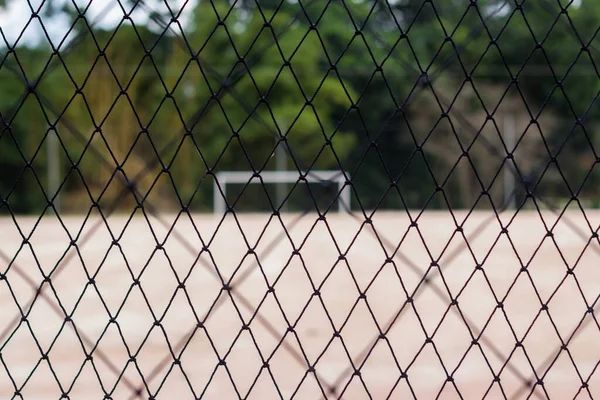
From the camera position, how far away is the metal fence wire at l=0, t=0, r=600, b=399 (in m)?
2.25

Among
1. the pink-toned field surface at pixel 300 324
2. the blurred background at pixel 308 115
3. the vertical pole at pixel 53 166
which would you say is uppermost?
the blurred background at pixel 308 115

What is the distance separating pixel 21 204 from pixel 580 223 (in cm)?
726

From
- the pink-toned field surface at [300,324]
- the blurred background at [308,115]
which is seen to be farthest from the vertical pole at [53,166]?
the pink-toned field surface at [300,324]

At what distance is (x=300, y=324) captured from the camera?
314 cm

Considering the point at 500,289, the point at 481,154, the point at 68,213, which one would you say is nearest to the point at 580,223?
the point at 481,154

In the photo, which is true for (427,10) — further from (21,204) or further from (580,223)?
(21,204)

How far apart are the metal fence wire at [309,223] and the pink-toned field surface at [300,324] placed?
0.7 inches

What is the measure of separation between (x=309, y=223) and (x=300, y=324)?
481cm

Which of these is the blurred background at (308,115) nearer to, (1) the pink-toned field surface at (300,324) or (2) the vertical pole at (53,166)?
(2) the vertical pole at (53,166)

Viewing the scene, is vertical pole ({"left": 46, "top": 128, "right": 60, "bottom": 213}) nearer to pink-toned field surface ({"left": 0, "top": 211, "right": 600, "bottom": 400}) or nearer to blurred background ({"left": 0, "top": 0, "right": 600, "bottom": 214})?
blurred background ({"left": 0, "top": 0, "right": 600, "bottom": 214})

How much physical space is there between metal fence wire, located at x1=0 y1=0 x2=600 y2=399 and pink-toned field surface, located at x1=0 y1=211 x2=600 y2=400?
18 mm

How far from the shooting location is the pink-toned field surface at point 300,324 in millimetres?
1342

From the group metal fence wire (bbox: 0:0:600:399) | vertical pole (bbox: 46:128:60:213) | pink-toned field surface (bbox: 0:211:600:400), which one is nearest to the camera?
pink-toned field surface (bbox: 0:211:600:400)

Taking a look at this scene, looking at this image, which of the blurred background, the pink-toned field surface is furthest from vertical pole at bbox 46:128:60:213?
the pink-toned field surface
